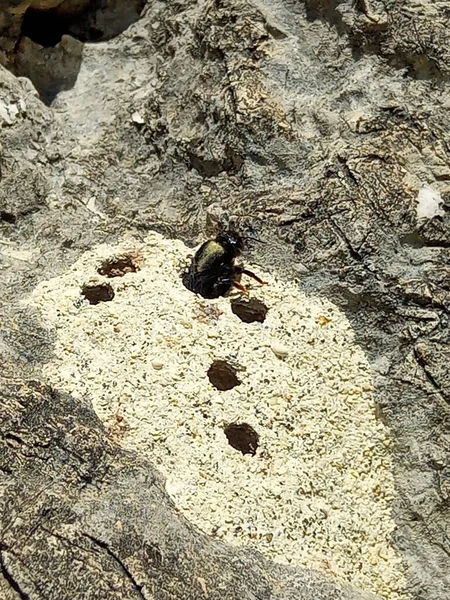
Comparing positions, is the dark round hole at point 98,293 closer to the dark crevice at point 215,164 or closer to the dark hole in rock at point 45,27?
the dark crevice at point 215,164

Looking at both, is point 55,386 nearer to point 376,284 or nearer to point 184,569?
point 184,569

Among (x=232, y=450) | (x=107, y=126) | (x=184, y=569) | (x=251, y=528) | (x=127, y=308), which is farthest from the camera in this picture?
(x=107, y=126)

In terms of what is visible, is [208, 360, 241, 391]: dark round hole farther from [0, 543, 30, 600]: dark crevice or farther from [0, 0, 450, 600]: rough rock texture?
[0, 543, 30, 600]: dark crevice

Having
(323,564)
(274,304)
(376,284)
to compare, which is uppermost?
(376,284)

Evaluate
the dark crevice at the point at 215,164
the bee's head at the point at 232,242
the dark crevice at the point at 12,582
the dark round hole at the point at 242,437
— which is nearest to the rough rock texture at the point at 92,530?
the dark crevice at the point at 12,582

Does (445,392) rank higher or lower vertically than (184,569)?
higher

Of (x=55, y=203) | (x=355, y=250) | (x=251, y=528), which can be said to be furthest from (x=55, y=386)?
(x=355, y=250)

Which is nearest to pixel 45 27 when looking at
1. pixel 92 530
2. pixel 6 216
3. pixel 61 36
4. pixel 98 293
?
pixel 61 36
